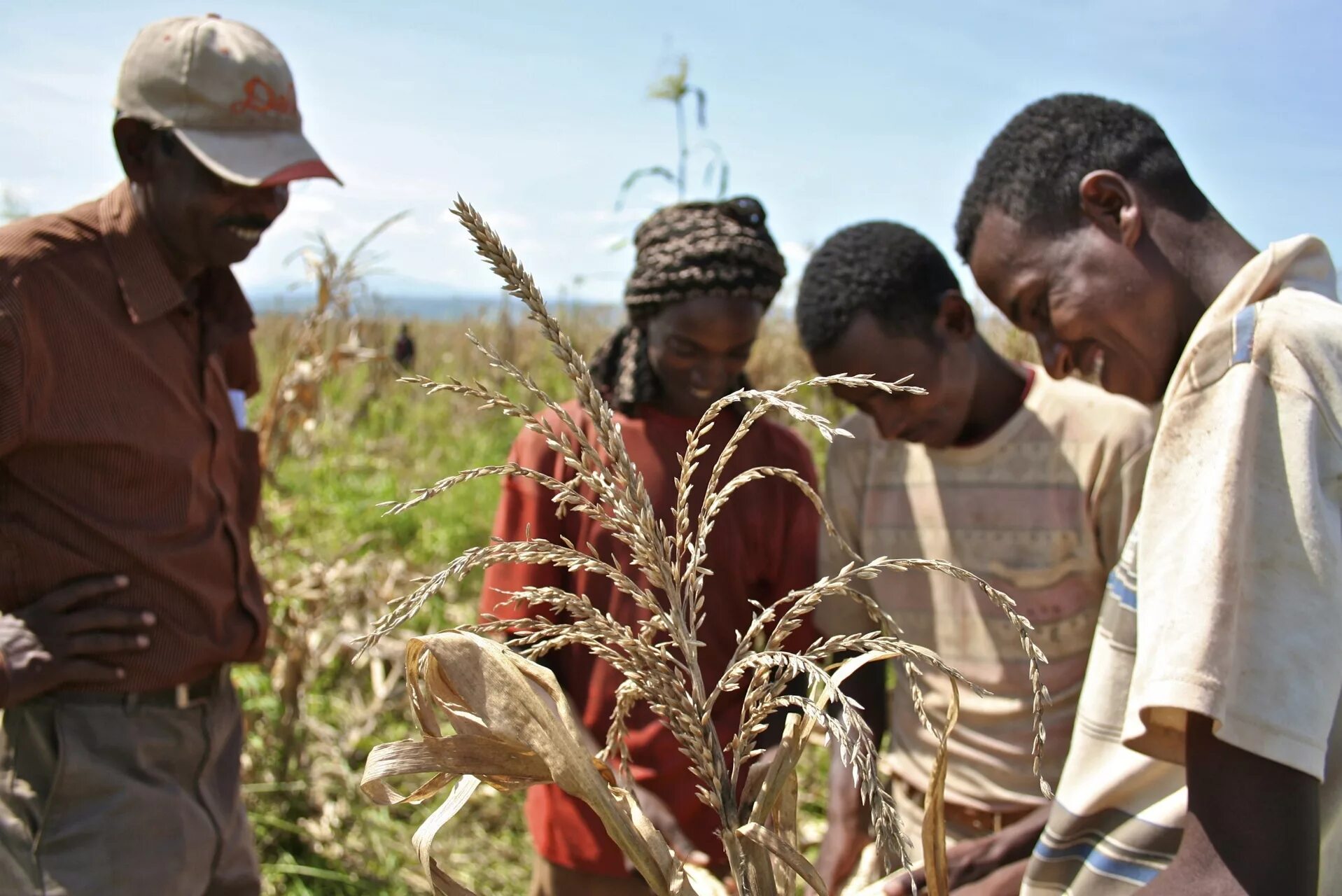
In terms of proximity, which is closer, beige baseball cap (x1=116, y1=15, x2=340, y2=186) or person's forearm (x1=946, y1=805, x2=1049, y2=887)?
person's forearm (x1=946, y1=805, x2=1049, y2=887)

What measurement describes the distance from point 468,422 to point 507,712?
11.0 metres

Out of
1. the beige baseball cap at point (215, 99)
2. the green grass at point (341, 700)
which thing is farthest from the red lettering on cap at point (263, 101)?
the green grass at point (341, 700)

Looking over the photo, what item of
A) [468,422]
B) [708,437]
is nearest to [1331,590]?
[708,437]

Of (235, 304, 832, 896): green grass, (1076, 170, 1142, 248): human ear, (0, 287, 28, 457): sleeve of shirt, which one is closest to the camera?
(1076, 170, 1142, 248): human ear

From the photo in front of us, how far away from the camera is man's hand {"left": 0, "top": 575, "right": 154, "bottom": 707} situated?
1847mm

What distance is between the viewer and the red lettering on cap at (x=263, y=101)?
6.96 ft

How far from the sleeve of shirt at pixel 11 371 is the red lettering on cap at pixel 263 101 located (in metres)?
0.61

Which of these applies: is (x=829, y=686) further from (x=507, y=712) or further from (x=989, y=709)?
(x=989, y=709)

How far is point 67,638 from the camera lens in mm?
1888

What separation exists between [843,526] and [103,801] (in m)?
1.62

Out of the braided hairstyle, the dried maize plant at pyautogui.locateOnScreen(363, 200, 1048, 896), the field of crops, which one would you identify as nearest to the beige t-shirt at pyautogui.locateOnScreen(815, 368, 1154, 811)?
the braided hairstyle

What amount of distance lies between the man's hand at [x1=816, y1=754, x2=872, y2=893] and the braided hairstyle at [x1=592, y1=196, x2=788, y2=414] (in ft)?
3.21

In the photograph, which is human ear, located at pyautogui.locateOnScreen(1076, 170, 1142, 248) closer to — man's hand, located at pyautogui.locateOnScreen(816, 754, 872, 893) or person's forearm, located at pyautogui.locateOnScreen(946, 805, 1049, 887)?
person's forearm, located at pyautogui.locateOnScreen(946, 805, 1049, 887)

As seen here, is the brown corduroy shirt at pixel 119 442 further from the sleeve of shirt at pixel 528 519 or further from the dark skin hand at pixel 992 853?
the dark skin hand at pixel 992 853
